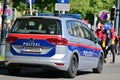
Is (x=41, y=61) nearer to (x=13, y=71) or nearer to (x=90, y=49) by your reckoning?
(x=13, y=71)

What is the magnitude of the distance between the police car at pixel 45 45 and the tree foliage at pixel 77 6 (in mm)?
24184

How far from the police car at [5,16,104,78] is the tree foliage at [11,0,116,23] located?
24.2m

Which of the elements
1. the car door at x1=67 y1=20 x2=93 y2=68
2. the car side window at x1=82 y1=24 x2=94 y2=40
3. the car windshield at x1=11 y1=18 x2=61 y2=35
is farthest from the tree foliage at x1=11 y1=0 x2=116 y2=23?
the car windshield at x1=11 y1=18 x2=61 y2=35

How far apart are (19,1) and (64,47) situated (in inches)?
1044

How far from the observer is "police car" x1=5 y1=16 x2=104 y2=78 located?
14.1 metres

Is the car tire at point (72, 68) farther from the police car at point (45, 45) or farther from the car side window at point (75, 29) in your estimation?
the car side window at point (75, 29)

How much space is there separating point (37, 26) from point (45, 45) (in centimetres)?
71

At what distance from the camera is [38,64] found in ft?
46.5

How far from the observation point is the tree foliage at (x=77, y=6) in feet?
133

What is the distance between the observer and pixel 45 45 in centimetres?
1418

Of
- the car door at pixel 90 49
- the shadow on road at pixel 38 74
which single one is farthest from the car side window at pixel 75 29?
the shadow on road at pixel 38 74

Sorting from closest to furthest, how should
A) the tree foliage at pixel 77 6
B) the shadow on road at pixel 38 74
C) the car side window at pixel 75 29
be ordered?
the car side window at pixel 75 29
the shadow on road at pixel 38 74
the tree foliage at pixel 77 6

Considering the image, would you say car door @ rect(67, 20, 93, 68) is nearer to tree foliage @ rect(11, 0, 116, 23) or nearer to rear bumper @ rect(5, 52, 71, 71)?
rear bumper @ rect(5, 52, 71, 71)

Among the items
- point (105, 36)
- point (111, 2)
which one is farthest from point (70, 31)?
point (111, 2)
